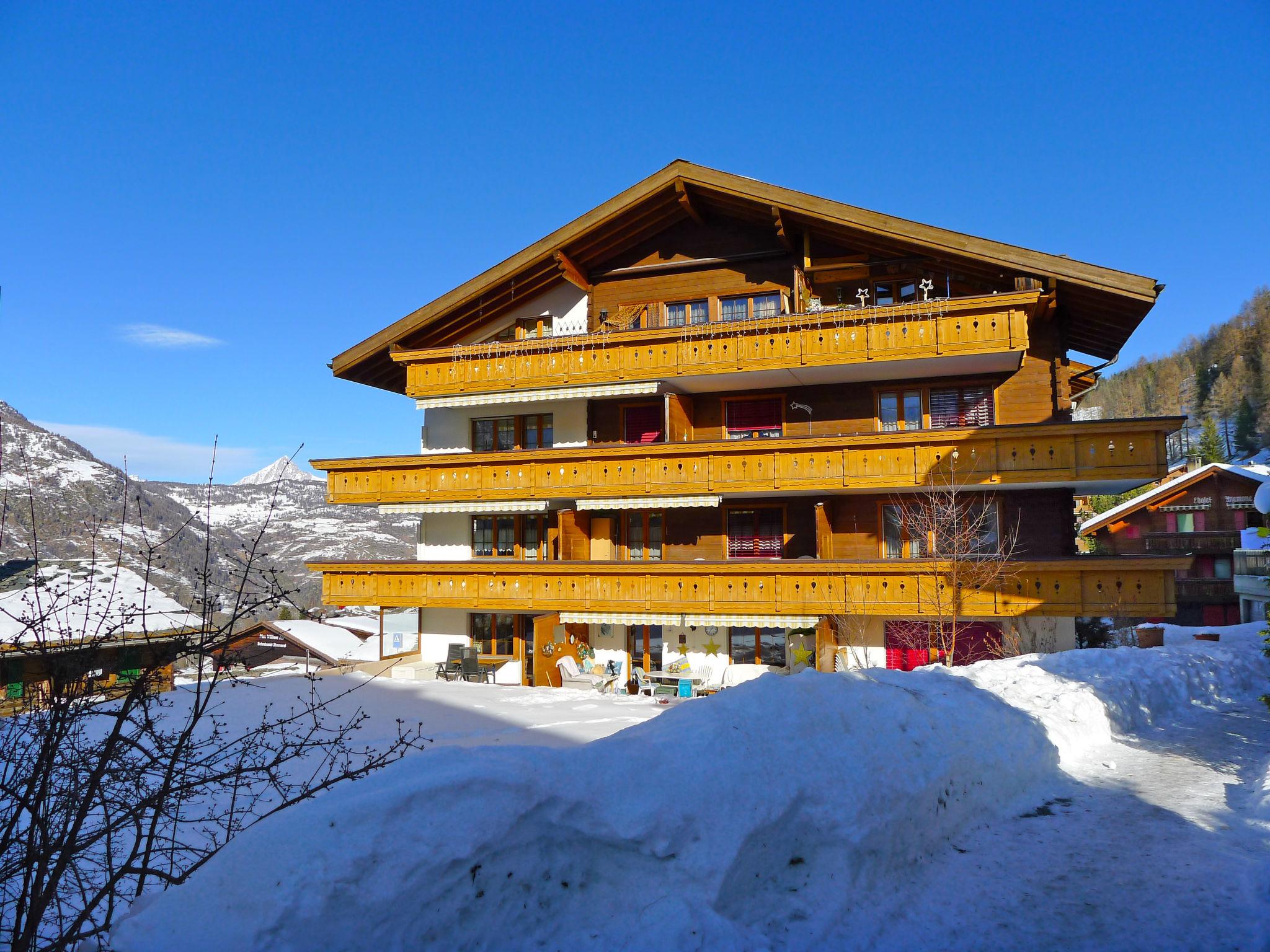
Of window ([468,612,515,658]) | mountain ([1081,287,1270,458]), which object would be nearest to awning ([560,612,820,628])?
window ([468,612,515,658])

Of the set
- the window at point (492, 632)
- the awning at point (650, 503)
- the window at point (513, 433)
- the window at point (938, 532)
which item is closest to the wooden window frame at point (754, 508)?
the awning at point (650, 503)

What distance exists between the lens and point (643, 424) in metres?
23.6

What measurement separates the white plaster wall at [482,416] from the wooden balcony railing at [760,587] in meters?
4.24

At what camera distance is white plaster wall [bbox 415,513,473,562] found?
24703 mm

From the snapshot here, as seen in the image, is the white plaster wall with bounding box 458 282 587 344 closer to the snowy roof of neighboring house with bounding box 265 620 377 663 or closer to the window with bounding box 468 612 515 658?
the window with bounding box 468 612 515 658

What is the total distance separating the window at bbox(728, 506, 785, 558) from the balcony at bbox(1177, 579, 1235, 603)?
37.3 meters

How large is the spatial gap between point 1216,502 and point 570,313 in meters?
44.8

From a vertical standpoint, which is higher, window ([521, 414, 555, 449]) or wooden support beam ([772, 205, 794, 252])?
wooden support beam ([772, 205, 794, 252])

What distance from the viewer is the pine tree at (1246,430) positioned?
290 feet

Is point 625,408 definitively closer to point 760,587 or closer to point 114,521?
point 760,587

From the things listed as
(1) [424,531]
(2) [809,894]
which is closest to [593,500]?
(1) [424,531]

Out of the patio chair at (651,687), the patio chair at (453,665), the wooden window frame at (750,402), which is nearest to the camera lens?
the patio chair at (651,687)

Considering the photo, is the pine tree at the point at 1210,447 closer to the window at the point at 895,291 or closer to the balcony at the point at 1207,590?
the balcony at the point at 1207,590

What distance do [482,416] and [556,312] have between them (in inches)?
152
